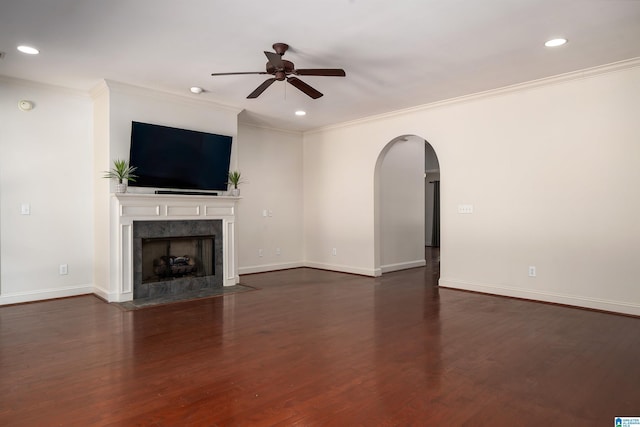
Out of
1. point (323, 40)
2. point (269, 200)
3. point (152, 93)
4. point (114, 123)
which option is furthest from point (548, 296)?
point (114, 123)

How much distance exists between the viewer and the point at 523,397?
94.3 inches

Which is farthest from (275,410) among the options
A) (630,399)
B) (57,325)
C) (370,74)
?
(370,74)

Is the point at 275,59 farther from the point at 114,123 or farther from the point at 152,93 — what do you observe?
the point at 114,123

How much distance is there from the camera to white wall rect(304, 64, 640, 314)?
14.2ft

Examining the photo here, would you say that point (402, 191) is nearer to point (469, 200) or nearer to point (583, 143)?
point (469, 200)

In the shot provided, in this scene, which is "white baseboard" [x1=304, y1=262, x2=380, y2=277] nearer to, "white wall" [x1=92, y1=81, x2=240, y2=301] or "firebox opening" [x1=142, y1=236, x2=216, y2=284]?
"firebox opening" [x1=142, y1=236, x2=216, y2=284]

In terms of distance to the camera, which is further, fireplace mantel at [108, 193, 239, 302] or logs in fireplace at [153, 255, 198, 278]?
logs in fireplace at [153, 255, 198, 278]

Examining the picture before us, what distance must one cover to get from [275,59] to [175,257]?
3235mm

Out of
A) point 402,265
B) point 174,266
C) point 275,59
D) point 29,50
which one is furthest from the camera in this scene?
point 402,265

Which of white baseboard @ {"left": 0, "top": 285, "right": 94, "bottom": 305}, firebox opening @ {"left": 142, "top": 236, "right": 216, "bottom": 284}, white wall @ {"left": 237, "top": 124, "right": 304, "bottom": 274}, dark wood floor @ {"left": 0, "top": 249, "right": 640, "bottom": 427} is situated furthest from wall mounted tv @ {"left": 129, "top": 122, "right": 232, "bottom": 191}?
dark wood floor @ {"left": 0, "top": 249, "right": 640, "bottom": 427}

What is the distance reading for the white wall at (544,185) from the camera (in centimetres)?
432

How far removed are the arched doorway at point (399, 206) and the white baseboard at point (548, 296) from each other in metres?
1.54

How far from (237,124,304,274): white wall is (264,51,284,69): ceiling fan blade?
3.42 meters

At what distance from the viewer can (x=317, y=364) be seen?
2.92 m
